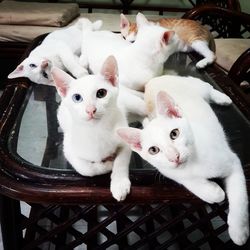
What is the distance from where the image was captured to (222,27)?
271 centimetres

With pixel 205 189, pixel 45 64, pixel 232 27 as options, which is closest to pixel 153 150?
pixel 205 189

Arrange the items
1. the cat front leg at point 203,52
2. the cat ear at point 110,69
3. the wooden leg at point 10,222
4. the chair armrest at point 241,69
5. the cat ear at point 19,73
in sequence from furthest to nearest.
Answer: the chair armrest at point 241,69 → the cat front leg at point 203,52 → the cat ear at point 19,73 → the wooden leg at point 10,222 → the cat ear at point 110,69

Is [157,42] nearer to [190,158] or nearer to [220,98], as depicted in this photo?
[220,98]

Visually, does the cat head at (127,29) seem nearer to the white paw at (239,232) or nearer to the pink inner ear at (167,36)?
the pink inner ear at (167,36)

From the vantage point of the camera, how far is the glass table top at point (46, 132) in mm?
855

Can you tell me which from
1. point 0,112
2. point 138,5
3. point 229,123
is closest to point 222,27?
point 138,5

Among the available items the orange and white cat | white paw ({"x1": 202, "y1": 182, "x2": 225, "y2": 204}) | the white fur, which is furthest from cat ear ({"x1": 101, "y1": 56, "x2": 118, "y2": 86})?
the orange and white cat

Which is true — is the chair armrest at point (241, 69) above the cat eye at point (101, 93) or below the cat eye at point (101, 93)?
below

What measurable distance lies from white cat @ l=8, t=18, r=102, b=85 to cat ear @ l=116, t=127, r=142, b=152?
19.6 inches

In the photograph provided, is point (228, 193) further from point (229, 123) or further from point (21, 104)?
point (21, 104)

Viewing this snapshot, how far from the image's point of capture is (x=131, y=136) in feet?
2.46

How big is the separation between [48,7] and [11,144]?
225 centimetres

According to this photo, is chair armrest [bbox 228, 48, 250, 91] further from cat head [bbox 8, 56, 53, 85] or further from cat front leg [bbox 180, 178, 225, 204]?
cat front leg [bbox 180, 178, 225, 204]

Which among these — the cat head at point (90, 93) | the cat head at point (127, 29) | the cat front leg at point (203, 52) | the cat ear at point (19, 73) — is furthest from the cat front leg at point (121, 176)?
the cat head at point (127, 29)
